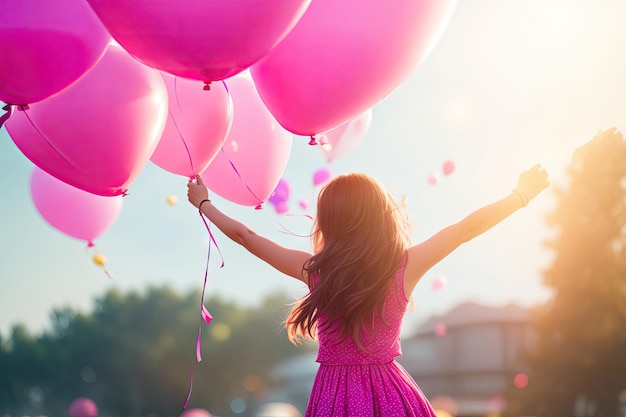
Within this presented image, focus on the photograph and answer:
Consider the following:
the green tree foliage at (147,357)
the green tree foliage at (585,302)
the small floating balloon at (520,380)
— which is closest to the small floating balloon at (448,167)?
the green tree foliage at (585,302)

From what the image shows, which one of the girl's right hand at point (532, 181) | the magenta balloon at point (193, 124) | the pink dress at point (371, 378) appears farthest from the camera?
the magenta balloon at point (193, 124)

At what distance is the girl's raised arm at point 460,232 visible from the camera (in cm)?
290

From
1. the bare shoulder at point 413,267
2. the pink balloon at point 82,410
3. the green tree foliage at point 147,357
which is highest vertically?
the green tree foliage at point 147,357

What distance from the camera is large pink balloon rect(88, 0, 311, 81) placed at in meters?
2.60

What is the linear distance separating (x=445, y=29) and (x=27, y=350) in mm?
34727

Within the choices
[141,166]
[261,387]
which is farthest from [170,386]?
[141,166]

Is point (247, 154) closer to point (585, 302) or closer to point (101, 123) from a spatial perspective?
point (101, 123)

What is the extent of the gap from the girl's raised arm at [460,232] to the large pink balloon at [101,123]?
1408 millimetres

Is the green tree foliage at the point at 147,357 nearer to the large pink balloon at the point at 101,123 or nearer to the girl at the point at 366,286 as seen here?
the large pink balloon at the point at 101,123

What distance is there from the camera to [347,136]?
501cm

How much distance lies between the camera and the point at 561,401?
14.7 meters

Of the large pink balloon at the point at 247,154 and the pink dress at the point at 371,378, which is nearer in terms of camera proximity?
the pink dress at the point at 371,378

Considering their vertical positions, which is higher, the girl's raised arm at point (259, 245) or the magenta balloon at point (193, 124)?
the magenta balloon at point (193, 124)

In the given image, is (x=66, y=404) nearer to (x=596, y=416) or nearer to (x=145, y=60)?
(x=596, y=416)
